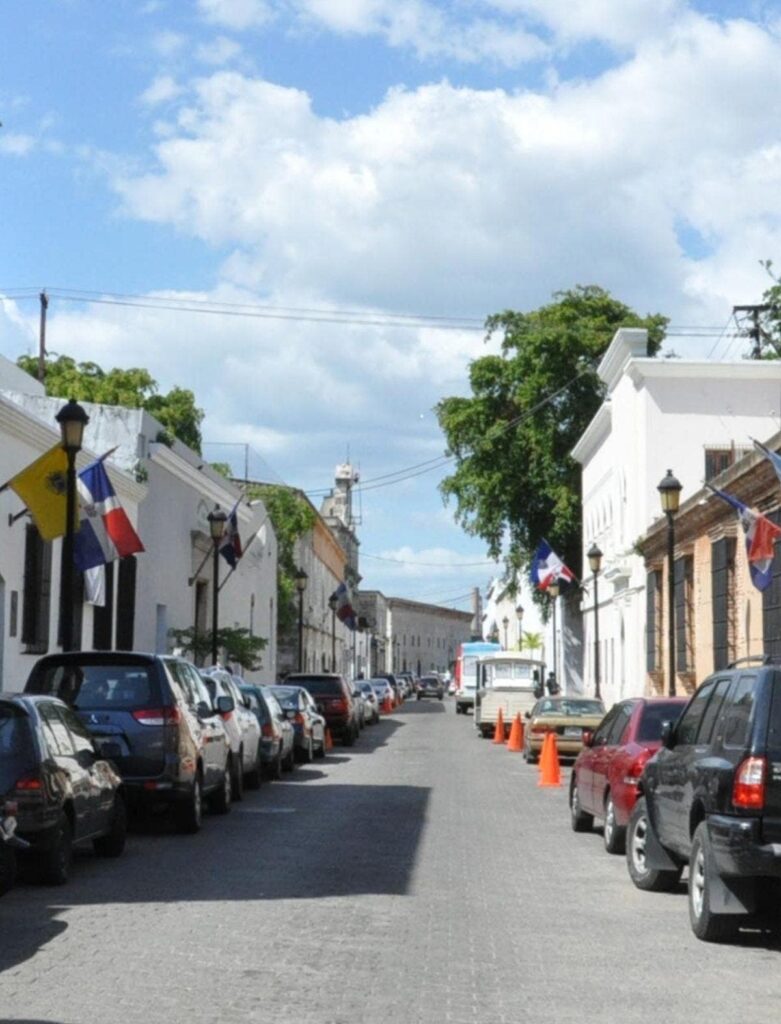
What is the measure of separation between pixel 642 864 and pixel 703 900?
272 cm

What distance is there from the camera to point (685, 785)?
37.2ft

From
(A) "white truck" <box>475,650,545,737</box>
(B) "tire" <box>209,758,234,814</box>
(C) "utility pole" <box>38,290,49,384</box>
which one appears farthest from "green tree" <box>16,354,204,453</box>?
(B) "tire" <box>209,758,234,814</box>

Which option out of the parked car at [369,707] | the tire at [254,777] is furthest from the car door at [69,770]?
the parked car at [369,707]

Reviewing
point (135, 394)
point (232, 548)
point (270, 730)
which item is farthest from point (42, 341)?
point (270, 730)

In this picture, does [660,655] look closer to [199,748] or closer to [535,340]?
[535,340]

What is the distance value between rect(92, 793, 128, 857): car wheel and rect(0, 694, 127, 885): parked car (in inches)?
21.1

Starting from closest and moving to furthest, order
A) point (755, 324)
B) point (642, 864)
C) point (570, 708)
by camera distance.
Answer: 1. point (642, 864)
2. point (570, 708)
3. point (755, 324)

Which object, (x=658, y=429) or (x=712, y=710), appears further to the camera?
(x=658, y=429)

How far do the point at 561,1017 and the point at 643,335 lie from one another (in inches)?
1580

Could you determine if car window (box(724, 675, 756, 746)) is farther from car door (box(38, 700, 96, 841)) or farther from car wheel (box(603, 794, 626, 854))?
car door (box(38, 700, 96, 841))

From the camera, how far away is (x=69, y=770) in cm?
1313

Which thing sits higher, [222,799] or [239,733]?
[239,733]

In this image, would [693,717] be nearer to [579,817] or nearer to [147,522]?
[579,817]

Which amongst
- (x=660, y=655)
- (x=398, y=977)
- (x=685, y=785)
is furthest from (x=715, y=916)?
(x=660, y=655)
